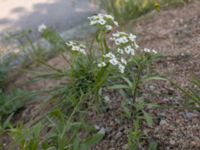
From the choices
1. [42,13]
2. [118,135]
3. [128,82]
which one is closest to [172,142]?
[118,135]

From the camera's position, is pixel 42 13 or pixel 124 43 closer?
pixel 124 43

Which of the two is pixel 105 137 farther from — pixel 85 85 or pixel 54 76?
pixel 54 76

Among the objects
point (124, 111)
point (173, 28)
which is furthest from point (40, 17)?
point (124, 111)

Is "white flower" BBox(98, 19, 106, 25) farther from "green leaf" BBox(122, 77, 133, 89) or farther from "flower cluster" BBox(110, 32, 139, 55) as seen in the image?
"green leaf" BBox(122, 77, 133, 89)

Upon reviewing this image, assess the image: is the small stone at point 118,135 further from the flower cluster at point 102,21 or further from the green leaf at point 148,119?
the flower cluster at point 102,21

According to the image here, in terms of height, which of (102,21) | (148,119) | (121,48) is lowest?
(148,119)

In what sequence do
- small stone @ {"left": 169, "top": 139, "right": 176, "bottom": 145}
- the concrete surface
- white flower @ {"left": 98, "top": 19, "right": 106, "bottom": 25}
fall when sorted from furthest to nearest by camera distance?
the concrete surface
white flower @ {"left": 98, "top": 19, "right": 106, "bottom": 25}
small stone @ {"left": 169, "top": 139, "right": 176, "bottom": 145}

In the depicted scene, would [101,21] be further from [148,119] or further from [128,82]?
[148,119]

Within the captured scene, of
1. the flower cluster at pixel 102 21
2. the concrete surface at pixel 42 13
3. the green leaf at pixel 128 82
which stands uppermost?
the flower cluster at pixel 102 21

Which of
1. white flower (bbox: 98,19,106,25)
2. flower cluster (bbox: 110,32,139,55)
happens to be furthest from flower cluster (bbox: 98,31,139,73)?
white flower (bbox: 98,19,106,25)

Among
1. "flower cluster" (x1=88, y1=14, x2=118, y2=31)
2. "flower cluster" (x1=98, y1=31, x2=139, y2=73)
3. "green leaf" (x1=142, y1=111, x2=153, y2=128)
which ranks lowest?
"green leaf" (x1=142, y1=111, x2=153, y2=128)

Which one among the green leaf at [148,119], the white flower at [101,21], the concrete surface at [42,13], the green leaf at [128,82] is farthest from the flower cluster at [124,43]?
the concrete surface at [42,13]
